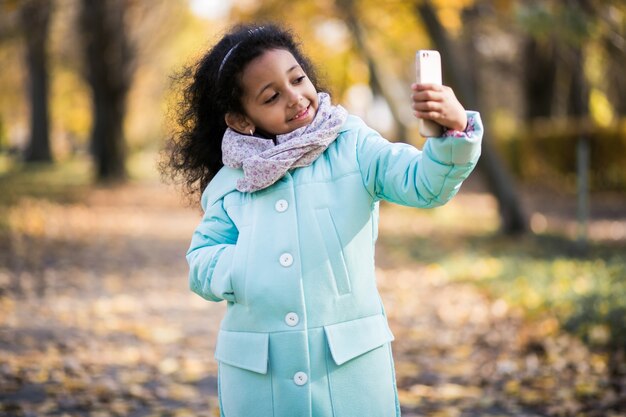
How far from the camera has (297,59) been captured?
2.50 m

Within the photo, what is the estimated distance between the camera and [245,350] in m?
2.26

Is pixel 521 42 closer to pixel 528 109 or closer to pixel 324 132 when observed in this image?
pixel 528 109

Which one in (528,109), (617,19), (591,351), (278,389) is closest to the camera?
(278,389)

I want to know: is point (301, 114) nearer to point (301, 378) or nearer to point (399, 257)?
point (301, 378)

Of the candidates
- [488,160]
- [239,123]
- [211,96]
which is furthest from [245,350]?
[488,160]

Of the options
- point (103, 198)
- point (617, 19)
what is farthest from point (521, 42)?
point (617, 19)

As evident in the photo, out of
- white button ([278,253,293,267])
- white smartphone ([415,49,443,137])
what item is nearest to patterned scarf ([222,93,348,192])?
white button ([278,253,293,267])

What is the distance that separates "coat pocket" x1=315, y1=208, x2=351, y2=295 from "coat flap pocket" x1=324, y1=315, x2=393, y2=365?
0.34 feet

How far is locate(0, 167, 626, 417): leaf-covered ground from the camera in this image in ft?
15.1

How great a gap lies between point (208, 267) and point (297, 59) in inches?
29.5

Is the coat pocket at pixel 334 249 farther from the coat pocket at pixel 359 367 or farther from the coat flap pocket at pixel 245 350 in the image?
the coat flap pocket at pixel 245 350

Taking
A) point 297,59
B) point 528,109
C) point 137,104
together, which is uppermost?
point 137,104

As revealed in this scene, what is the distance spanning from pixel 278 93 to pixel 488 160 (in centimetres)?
946

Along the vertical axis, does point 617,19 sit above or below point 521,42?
below
